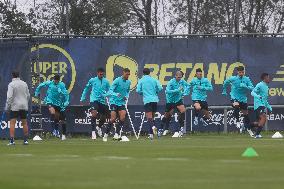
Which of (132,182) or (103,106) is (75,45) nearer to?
(103,106)

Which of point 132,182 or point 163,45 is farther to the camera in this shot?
point 163,45

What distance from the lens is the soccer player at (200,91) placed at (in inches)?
1421

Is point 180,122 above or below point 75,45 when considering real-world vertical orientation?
below

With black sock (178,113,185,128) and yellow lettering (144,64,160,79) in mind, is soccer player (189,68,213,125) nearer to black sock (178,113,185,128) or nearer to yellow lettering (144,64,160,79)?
black sock (178,113,185,128)

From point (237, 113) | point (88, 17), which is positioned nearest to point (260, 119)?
point (237, 113)

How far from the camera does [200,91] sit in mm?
36156

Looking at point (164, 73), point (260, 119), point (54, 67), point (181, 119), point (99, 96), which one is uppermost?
point (54, 67)

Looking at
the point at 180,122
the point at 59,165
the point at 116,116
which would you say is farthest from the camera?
the point at 180,122

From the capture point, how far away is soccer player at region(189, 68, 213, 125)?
1421 inches

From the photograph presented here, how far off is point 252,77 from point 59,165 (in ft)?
76.8

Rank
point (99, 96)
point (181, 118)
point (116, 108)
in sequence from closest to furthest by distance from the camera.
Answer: point (116, 108), point (99, 96), point (181, 118)

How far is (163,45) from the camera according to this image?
39125 millimetres

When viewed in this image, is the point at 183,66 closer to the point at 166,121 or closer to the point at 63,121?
the point at 166,121

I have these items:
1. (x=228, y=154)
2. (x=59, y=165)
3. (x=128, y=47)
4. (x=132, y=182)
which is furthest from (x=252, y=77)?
(x=132, y=182)
